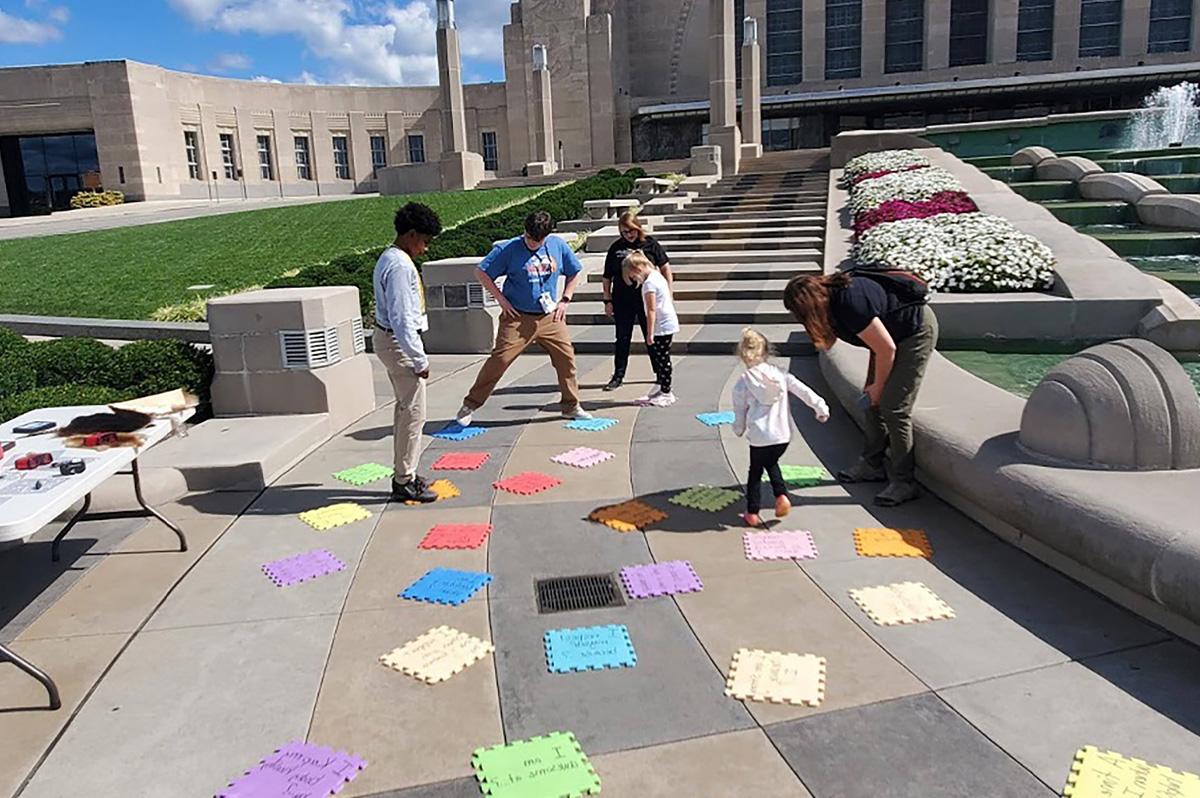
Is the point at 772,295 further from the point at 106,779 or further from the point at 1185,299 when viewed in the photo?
the point at 106,779

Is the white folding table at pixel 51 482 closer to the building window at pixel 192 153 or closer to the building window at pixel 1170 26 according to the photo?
the building window at pixel 192 153

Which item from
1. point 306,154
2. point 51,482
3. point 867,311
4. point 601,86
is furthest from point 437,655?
point 306,154

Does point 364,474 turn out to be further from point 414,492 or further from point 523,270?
point 523,270

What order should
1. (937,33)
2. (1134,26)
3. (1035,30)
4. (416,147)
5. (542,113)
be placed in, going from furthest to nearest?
(416,147) → (1035,30) → (937,33) → (1134,26) → (542,113)

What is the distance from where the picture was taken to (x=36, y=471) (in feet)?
13.7

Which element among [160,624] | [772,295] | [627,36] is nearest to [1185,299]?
[772,295]

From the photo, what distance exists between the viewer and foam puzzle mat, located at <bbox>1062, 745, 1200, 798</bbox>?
9.29 feet

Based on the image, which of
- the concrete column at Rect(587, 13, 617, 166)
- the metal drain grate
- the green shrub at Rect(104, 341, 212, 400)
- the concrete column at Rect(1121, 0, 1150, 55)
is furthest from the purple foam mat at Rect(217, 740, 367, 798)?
the concrete column at Rect(1121, 0, 1150, 55)

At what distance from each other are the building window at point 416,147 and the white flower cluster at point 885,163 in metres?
40.8

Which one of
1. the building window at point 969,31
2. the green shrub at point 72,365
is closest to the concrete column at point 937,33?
the building window at point 969,31

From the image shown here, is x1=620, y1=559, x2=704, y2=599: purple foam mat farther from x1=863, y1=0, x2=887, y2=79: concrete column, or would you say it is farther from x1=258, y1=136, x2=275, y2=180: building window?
x1=258, y1=136, x2=275, y2=180: building window

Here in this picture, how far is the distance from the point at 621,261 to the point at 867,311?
3.83m

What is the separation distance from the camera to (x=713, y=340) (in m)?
10.9

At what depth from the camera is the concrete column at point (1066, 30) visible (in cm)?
4581
